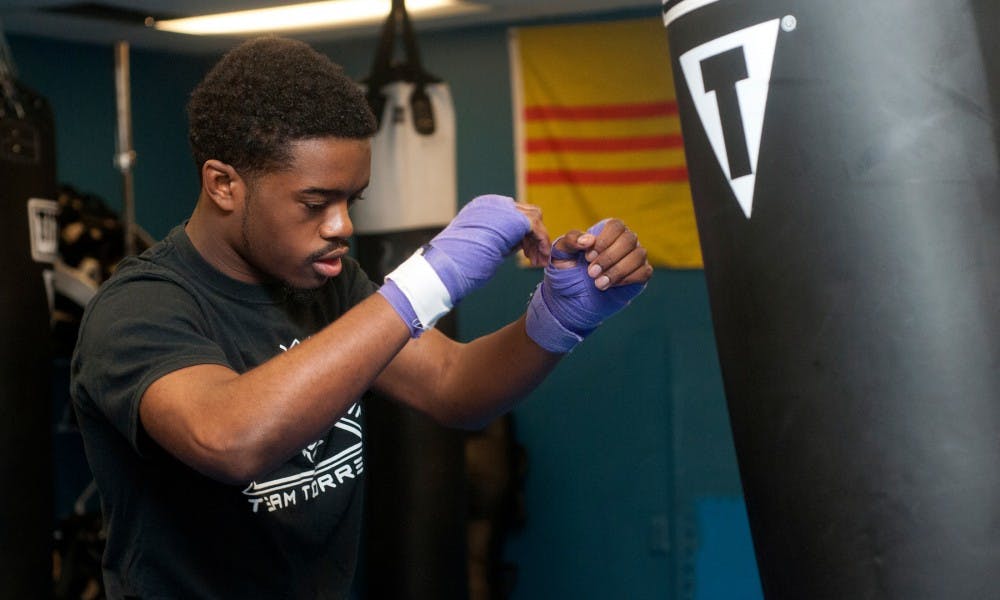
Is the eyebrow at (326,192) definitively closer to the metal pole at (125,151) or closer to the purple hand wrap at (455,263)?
the purple hand wrap at (455,263)

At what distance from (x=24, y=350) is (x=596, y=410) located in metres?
2.28

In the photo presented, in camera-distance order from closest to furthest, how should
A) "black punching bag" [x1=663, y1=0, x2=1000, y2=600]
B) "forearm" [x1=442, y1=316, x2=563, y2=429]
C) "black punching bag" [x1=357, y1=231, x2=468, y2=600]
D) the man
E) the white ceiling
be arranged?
"black punching bag" [x1=663, y1=0, x2=1000, y2=600], the man, "forearm" [x1=442, y1=316, x2=563, y2=429], "black punching bag" [x1=357, y1=231, x2=468, y2=600], the white ceiling

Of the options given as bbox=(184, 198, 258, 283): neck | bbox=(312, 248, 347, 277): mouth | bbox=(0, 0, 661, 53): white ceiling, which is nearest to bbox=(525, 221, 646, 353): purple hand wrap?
bbox=(312, 248, 347, 277): mouth

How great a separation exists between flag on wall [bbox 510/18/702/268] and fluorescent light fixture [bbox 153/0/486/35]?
19.2 inches

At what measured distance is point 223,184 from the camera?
1.83 meters

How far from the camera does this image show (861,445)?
138 cm

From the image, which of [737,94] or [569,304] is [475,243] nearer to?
[569,304]

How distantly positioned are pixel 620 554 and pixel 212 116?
11.5 ft

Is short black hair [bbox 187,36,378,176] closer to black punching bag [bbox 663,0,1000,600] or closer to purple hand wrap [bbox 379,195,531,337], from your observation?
purple hand wrap [bbox 379,195,531,337]

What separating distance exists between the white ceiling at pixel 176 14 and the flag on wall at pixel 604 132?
132 mm

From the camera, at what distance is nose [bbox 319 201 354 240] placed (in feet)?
5.82

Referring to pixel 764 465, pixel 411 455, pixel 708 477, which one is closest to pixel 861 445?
pixel 764 465

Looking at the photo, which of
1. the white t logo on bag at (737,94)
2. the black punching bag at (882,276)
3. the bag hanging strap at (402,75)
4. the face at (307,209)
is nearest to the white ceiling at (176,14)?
the bag hanging strap at (402,75)

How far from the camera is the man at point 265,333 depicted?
1563 millimetres
